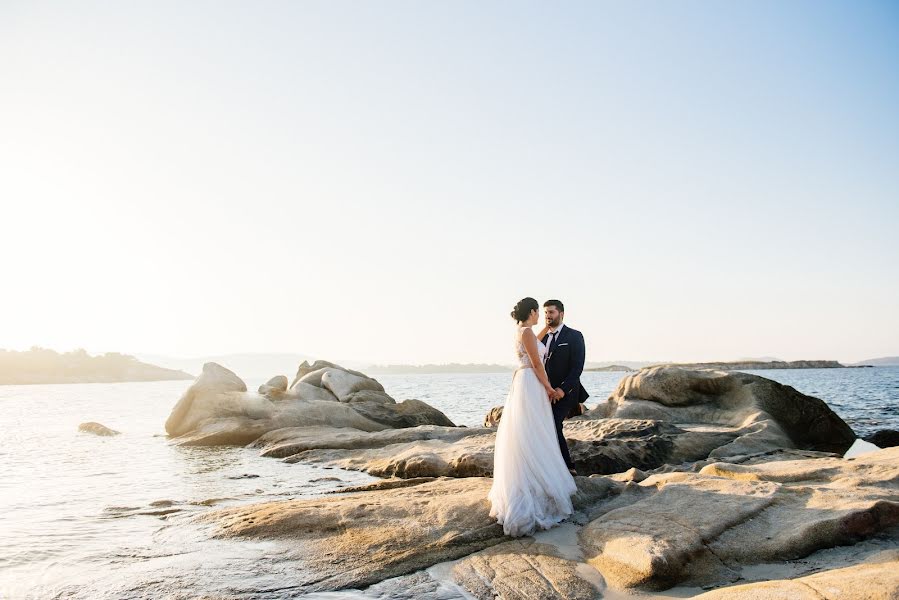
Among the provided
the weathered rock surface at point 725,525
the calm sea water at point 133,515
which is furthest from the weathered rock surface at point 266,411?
the weathered rock surface at point 725,525

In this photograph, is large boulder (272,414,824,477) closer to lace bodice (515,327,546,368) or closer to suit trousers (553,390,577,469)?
suit trousers (553,390,577,469)

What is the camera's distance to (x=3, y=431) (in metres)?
25.6

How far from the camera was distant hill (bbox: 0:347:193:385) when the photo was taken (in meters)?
104

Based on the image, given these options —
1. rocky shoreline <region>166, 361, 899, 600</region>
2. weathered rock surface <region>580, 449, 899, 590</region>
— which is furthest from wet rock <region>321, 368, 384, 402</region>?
weathered rock surface <region>580, 449, 899, 590</region>

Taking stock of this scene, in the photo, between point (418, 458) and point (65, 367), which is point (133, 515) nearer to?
point (418, 458)

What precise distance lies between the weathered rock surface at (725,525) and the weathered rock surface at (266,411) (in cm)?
1458

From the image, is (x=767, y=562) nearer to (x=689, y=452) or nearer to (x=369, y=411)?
(x=689, y=452)

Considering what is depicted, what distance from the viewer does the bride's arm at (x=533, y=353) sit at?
7.62 m

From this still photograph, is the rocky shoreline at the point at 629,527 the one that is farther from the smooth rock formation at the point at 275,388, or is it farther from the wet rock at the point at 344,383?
the smooth rock formation at the point at 275,388

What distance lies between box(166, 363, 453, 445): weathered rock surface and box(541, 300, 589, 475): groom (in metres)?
12.8

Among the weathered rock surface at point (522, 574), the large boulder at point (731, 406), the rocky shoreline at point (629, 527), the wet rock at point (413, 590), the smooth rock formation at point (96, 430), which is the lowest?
the smooth rock formation at point (96, 430)

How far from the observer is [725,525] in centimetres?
590

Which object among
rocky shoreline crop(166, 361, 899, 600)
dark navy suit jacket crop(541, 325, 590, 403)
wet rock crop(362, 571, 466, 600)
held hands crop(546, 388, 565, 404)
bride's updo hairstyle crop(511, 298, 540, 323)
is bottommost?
wet rock crop(362, 571, 466, 600)

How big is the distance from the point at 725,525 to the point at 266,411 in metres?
17.2
